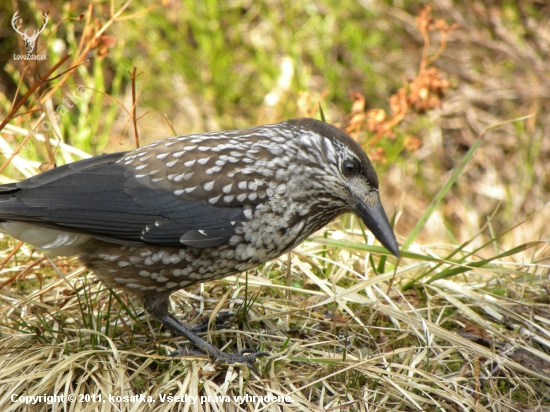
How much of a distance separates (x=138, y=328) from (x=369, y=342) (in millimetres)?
1245

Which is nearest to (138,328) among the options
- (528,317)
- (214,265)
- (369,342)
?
(214,265)

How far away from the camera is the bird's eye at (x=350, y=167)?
133 inches

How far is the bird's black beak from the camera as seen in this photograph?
339 cm

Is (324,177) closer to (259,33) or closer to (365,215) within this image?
(365,215)

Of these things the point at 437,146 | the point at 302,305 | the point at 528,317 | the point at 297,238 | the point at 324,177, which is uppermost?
the point at 324,177

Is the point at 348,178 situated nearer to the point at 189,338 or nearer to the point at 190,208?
the point at 190,208

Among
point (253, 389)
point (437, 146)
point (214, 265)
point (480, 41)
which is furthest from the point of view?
point (437, 146)

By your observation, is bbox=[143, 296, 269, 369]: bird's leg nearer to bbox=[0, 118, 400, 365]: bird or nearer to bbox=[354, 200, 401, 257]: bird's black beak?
bbox=[0, 118, 400, 365]: bird

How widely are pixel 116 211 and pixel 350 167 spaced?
1209mm

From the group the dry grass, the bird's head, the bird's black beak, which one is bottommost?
the dry grass

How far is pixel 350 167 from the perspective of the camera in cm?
339

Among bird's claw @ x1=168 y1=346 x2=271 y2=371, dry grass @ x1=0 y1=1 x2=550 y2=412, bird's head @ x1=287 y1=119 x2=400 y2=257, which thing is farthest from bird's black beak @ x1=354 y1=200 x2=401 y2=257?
bird's claw @ x1=168 y1=346 x2=271 y2=371

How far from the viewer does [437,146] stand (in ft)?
25.2

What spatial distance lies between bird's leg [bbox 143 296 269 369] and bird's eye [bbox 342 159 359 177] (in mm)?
1007
